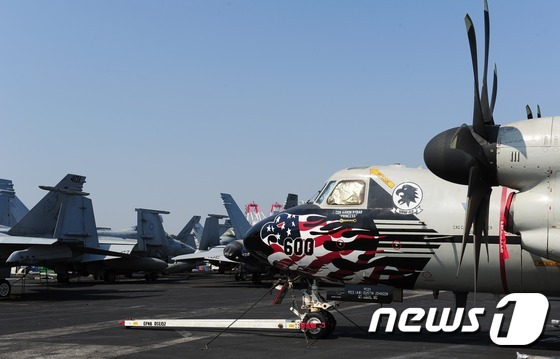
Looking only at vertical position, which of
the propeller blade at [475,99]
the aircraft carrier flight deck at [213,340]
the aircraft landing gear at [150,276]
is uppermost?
the propeller blade at [475,99]

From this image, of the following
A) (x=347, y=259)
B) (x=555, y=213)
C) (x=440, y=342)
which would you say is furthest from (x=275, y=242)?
(x=555, y=213)

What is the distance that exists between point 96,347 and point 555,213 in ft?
37.3

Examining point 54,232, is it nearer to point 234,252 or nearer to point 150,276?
point 234,252

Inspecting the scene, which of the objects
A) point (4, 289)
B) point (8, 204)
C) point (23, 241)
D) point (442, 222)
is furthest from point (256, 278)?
point (442, 222)

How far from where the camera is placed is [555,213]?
43.8 feet

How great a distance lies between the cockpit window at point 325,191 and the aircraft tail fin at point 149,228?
145ft

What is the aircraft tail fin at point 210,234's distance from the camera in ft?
221

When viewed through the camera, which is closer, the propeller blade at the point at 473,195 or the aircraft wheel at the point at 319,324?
the propeller blade at the point at 473,195

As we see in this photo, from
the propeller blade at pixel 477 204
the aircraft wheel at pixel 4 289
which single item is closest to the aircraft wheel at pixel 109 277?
the aircraft wheel at pixel 4 289

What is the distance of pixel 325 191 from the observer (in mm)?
18688

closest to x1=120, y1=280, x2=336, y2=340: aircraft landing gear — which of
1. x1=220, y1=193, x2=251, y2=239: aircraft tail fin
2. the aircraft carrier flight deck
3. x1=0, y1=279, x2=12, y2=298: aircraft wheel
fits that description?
the aircraft carrier flight deck

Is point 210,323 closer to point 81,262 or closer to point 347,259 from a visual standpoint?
point 347,259

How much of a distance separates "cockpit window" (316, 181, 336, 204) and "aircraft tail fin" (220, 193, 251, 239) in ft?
126

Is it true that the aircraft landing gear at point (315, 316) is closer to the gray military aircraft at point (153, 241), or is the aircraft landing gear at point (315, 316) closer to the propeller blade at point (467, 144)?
the propeller blade at point (467, 144)
